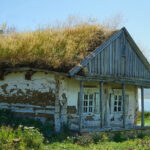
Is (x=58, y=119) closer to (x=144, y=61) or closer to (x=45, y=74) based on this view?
(x=45, y=74)

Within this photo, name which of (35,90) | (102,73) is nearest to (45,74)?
(35,90)

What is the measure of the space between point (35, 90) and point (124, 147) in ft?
15.0

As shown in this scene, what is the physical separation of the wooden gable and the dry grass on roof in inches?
16.8

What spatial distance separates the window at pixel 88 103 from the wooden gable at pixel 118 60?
4.71ft

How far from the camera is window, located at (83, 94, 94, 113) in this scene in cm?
1396

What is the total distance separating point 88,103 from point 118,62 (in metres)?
2.56

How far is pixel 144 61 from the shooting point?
16141 millimetres

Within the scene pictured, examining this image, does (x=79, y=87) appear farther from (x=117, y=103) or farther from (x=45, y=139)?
(x=45, y=139)

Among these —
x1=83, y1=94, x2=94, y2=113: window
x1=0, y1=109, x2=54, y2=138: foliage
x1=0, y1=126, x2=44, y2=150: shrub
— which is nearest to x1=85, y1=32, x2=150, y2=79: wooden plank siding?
x1=83, y1=94, x2=94, y2=113: window

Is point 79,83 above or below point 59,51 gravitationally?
below

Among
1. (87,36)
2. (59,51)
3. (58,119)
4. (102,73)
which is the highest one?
(87,36)

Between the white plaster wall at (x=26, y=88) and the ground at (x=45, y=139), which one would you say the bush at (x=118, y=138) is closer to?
the ground at (x=45, y=139)

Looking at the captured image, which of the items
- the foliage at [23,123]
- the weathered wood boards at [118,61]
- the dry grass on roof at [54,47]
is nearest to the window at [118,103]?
the weathered wood boards at [118,61]

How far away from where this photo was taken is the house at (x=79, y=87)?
40.8 feet
